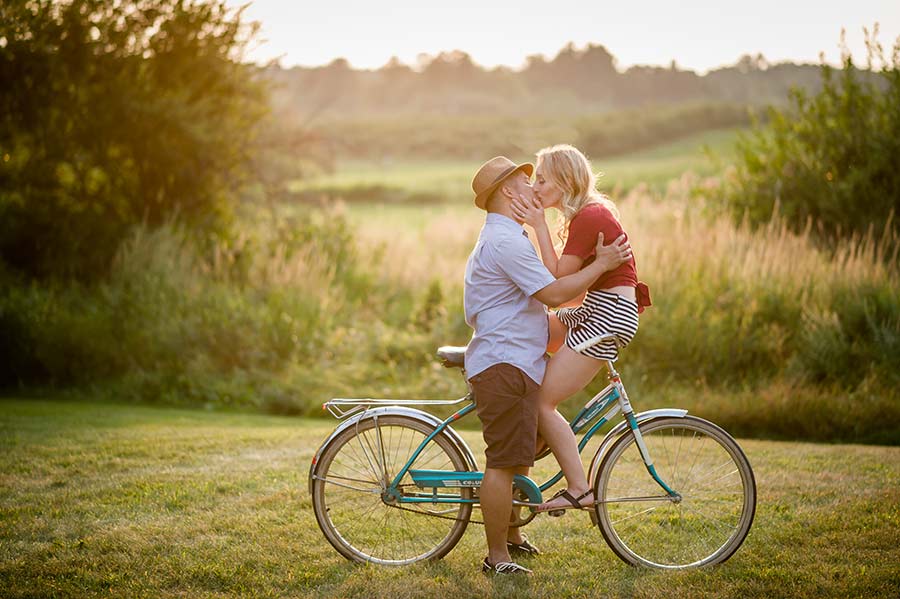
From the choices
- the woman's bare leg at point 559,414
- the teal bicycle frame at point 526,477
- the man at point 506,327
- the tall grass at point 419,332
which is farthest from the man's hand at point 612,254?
the tall grass at point 419,332

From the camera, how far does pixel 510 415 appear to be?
4.38 m

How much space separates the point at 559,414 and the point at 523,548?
35.2 inches

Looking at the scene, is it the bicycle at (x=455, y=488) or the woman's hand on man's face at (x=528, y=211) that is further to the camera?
the bicycle at (x=455, y=488)

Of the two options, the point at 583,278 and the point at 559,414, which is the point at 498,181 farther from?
the point at 559,414

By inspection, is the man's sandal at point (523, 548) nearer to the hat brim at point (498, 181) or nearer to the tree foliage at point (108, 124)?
the hat brim at point (498, 181)

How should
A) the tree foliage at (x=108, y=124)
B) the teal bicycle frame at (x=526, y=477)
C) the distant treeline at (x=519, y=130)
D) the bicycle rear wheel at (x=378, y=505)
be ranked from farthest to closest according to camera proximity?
the distant treeline at (x=519, y=130) → the tree foliage at (x=108, y=124) → the bicycle rear wheel at (x=378, y=505) → the teal bicycle frame at (x=526, y=477)

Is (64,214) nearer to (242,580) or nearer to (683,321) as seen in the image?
(683,321)

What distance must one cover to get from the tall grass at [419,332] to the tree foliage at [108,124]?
0.82m

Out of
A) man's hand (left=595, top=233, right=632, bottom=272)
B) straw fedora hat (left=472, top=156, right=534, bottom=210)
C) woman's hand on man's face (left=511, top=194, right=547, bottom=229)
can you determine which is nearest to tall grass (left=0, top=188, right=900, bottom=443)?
man's hand (left=595, top=233, right=632, bottom=272)

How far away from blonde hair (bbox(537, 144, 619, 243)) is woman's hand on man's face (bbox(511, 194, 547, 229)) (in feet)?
0.47

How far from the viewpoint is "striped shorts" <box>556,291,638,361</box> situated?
4.43m

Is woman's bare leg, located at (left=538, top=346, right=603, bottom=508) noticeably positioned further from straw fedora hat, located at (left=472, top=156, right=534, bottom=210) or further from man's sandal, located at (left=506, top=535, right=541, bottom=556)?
straw fedora hat, located at (left=472, top=156, right=534, bottom=210)

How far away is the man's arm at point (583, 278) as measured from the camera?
426 centimetres

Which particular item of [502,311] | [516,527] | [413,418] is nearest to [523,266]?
[502,311]
